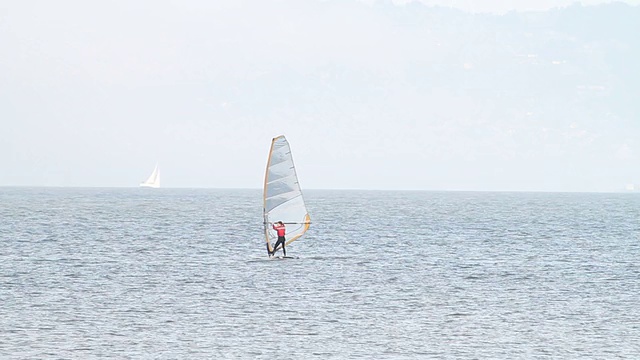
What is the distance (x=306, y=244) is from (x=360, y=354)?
5106cm

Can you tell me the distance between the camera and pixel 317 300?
49312 millimetres

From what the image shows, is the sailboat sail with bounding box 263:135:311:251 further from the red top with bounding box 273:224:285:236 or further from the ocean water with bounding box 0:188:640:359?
the ocean water with bounding box 0:188:640:359

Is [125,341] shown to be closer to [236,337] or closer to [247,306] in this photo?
[236,337]

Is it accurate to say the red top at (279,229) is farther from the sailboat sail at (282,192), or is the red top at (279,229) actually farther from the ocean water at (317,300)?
the ocean water at (317,300)

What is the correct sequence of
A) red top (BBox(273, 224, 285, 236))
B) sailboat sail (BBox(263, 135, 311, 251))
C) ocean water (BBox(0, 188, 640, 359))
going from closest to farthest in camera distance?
1. ocean water (BBox(0, 188, 640, 359))
2. sailboat sail (BBox(263, 135, 311, 251))
3. red top (BBox(273, 224, 285, 236))

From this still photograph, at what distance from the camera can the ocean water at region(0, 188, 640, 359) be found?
37.8 m

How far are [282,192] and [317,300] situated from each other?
19.1 m

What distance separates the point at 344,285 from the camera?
183ft

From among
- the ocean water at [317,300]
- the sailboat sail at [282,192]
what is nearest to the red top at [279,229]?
the sailboat sail at [282,192]

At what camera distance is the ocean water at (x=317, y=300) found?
37844mm

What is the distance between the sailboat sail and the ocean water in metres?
2.76

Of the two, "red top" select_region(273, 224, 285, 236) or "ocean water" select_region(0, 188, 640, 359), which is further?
"red top" select_region(273, 224, 285, 236)

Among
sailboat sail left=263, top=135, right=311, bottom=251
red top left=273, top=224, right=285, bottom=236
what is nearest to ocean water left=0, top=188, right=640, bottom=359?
red top left=273, top=224, right=285, bottom=236

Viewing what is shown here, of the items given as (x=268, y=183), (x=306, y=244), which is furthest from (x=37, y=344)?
(x=306, y=244)
